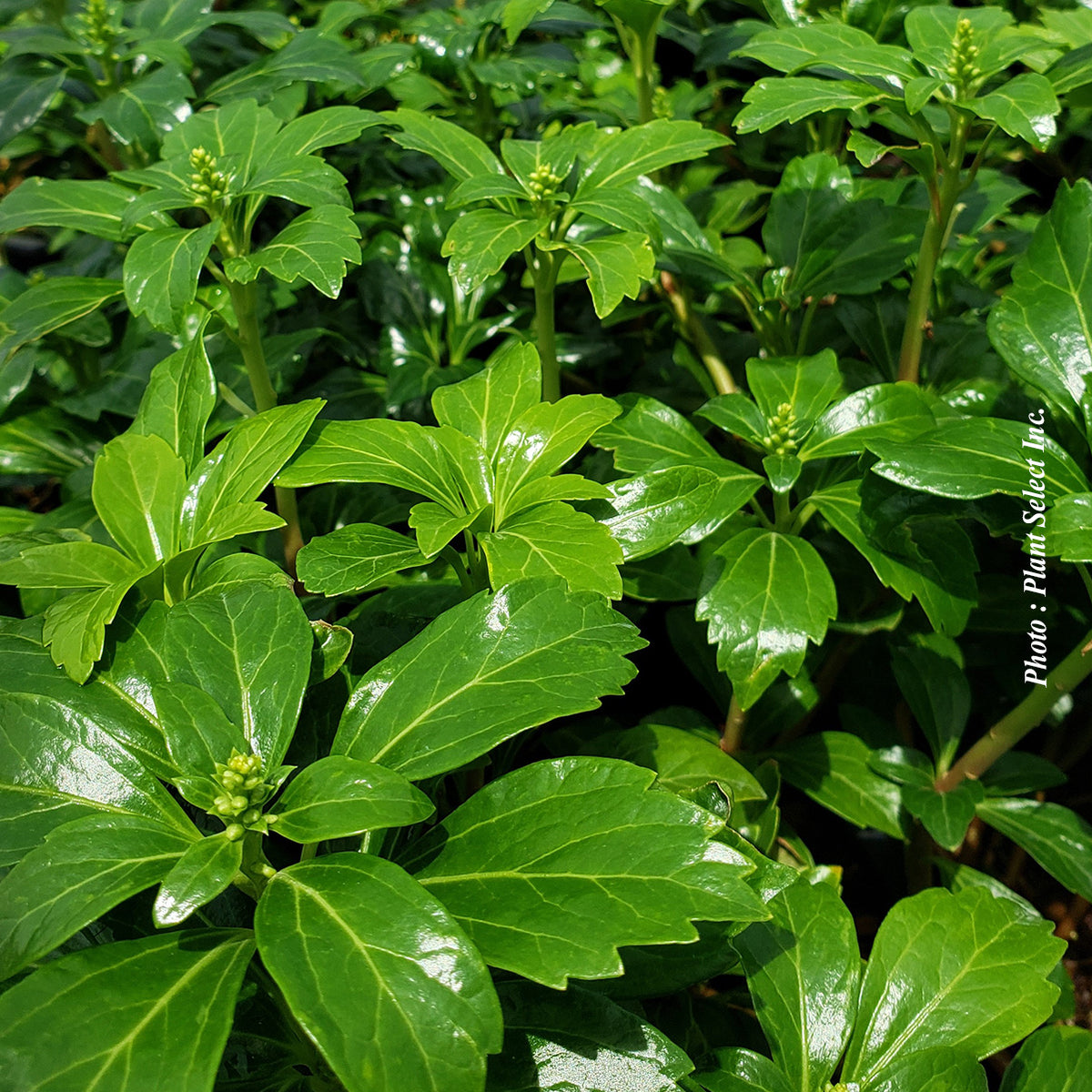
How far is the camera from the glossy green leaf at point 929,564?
1314mm

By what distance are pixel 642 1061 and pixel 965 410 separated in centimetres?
107

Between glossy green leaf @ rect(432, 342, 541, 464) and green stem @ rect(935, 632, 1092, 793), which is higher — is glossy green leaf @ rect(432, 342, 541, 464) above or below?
above

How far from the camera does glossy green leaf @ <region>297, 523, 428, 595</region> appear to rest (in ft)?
3.59

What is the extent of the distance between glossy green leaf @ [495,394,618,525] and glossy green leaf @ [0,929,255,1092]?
0.61 m

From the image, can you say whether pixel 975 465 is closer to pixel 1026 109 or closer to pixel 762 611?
pixel 762 611

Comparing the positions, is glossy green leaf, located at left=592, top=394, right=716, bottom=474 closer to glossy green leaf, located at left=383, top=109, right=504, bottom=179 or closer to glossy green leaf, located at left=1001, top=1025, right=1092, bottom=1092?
glossy green leaf, located at left=383, top=109, right=504, bottom=179

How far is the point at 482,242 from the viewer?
1.36 m

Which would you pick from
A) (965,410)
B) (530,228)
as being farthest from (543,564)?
(965,410)

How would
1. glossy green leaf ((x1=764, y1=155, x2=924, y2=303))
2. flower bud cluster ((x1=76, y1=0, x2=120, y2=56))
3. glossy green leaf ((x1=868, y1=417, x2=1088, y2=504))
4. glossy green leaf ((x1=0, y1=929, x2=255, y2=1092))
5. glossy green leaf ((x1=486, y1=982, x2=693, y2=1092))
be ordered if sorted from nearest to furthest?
glossy green leaf ((x1=0, y1=929, x2=255, y2=1092)) < glossy green leaf ((x1=486, y1=982, x2=693, y2=1092)) < glossy green leaf ((x1=868, y1=417, x2=1088, y2=504)) < glossy green leaf ((x1=764, y1=155, x2=924, y2=303)) < flower bud cluster ((x1=76, y1=0, x2=120, y2=56))

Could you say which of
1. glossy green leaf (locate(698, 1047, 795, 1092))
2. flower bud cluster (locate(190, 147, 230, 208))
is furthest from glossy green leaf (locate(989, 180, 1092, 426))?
flower bud cluster (locate(190, 147, 230, 208))

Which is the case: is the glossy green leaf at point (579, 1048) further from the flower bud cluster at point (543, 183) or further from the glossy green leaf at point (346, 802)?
the flower bud cluster at point (543, 183)

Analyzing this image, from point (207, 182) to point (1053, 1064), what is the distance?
158cm

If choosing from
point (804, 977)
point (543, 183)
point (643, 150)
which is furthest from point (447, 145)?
point (804, 977)

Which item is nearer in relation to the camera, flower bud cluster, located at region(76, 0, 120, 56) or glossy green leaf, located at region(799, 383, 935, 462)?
glossy green leaf, located at region(799, 383, 935, 462)
